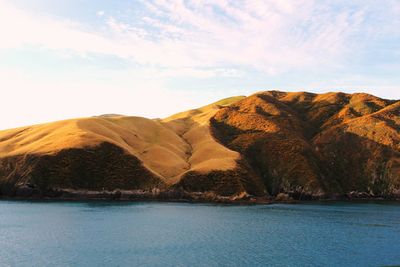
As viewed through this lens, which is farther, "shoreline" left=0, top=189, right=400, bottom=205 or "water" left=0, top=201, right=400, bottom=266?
"shoreline" left=0, top=189, right=400, bottom=205

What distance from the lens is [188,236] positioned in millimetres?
86188

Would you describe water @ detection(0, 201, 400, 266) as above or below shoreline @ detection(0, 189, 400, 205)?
below

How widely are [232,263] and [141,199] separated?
323ft

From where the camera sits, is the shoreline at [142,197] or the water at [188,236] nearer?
the water at [188,236]

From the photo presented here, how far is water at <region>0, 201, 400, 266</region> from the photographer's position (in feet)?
218

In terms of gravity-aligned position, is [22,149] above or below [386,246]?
above

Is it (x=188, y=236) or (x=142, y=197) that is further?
(x=142, y=197)

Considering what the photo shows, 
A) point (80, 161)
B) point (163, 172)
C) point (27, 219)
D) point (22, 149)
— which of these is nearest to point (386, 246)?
point (27, 219)

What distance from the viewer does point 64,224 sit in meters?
96.8

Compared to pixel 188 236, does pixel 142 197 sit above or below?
above

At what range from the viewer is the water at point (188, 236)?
66375 millimetres

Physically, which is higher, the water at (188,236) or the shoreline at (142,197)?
the shoreline at (142,197)

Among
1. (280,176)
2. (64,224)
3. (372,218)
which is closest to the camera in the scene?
(64,224)

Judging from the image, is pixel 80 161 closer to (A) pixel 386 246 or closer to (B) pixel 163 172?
(B) pixel 163 172
